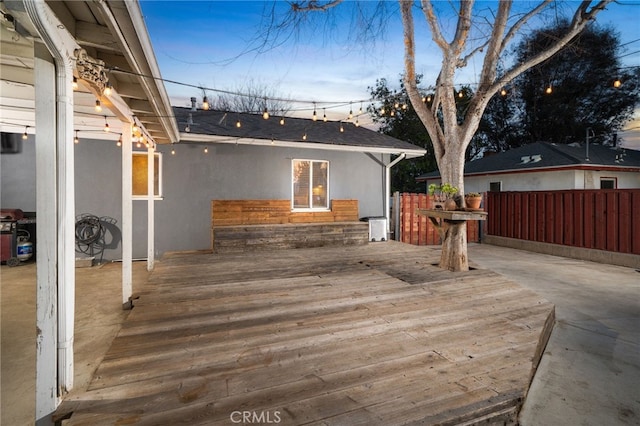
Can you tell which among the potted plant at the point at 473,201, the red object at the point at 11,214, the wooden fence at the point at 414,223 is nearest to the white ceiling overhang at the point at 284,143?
the wooden fence at the point at 414,223

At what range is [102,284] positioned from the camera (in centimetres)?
528

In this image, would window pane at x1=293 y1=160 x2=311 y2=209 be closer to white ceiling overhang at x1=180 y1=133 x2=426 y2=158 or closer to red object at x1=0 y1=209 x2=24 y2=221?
white ceiling overhang at x1=180 y1=133 x2=426 y2=158

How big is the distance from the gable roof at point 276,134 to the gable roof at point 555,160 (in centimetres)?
532

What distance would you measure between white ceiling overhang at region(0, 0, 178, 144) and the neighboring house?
11.9m

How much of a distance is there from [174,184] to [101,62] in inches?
188

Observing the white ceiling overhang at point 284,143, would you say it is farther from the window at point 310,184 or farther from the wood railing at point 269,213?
the wood railing at point 269,213

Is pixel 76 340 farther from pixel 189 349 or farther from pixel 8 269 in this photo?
pixel 8 269

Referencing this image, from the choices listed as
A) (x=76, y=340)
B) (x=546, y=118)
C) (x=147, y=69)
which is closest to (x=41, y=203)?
(x=147, y=69)

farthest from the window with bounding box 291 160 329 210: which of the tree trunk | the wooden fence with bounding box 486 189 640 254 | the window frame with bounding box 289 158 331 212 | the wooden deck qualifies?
the wooden fence with bounding box 486 189 640 254

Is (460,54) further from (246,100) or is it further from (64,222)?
(246,100)

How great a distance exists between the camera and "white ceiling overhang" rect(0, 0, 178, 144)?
6.81 ft

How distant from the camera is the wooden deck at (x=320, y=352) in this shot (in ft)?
5.99

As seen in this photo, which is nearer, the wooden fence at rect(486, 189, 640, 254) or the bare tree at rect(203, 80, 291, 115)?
the wooden fence at rect(486, 189, 640, 254)

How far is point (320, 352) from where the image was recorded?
8.11 ft
